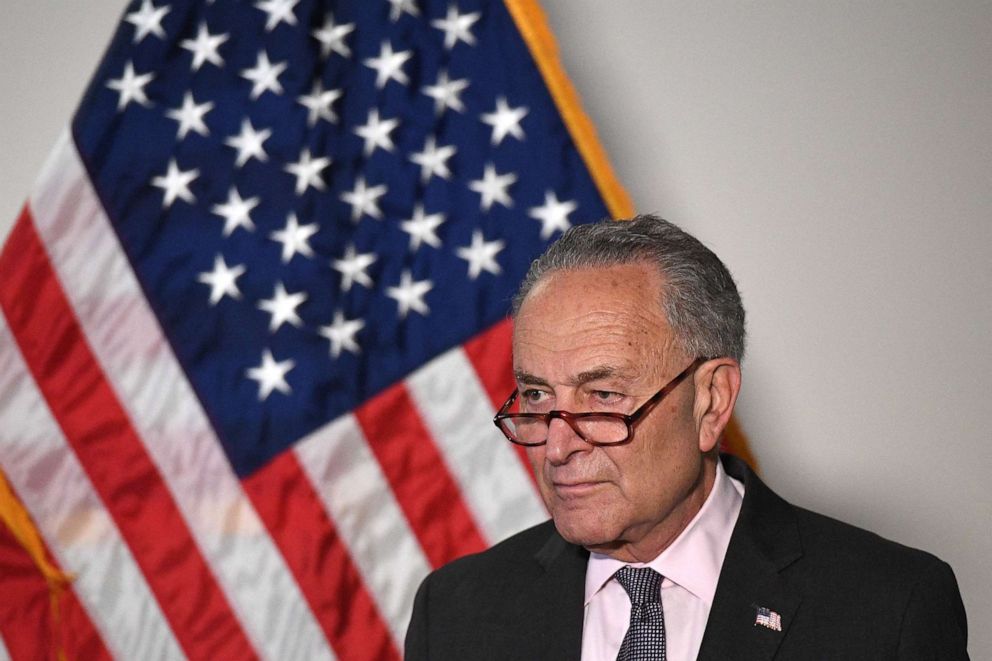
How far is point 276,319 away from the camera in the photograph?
252 centimetres

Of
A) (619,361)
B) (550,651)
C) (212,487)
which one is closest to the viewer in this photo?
(619,361)

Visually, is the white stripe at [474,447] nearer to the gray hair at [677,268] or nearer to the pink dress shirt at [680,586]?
the pink dress shirt at [680,586]

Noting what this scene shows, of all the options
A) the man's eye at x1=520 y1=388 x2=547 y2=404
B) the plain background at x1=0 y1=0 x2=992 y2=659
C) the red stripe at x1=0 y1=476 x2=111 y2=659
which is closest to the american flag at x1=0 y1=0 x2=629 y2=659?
the red stripe at x1=0 y1=476 x2=111 y2=659

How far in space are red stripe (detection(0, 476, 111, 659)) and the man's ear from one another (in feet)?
5.19

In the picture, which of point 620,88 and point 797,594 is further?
point 620,88

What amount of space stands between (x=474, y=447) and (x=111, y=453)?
0.82 m

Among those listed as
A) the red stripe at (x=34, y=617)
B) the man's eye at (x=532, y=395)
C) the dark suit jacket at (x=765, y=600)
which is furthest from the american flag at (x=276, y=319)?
the man's eye at (x=532, y=395)

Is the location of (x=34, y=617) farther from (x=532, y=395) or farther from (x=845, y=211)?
(x=845, y=211)

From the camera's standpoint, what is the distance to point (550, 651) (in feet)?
5.37

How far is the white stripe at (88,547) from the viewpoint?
248 centimetres

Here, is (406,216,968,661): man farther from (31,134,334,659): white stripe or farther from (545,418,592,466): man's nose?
(31,134,334,659): white stripe

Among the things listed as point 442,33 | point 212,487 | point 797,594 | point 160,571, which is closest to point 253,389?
point 212,487

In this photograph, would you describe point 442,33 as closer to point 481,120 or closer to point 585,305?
point 481,120

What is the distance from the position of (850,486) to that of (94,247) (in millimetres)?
1854
